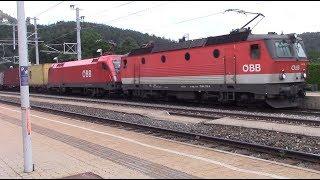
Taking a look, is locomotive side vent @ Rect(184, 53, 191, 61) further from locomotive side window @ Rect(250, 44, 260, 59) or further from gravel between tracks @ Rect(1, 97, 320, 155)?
gravel between tracks @ Rect(1, 97, 320, 155)

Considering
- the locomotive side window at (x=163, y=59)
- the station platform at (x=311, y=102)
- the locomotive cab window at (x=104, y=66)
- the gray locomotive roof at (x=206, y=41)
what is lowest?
the station platform at (x=311, y=102)

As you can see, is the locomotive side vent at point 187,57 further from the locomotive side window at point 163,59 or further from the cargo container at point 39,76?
the cargo container at point 39,76

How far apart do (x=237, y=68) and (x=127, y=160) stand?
36.4 ft

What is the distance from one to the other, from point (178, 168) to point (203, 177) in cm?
96

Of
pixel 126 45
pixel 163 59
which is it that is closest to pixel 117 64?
pixel 163 59

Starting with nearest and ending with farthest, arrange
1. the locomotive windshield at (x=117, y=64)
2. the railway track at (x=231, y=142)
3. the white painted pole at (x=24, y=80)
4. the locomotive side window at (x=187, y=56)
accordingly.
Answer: the white painted pole at (x=24, y=80)
the railway track at (x=231, y=142)
the locomotive side window at (x=187, y=56)
the locomotive windshield at (x=117, y=64)

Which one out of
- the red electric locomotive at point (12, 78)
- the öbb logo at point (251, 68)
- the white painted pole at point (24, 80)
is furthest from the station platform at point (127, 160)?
the red electric locomotive at point (12, 78)

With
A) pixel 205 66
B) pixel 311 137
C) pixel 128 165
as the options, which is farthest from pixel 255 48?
pixel 128 165

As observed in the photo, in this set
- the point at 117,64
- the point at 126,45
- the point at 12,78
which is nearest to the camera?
the point at 117,64

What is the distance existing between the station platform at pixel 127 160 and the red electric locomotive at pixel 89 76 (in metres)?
18.0

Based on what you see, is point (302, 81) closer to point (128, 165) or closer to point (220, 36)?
point (220, 36)

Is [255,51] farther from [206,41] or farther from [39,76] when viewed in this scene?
[39,76]

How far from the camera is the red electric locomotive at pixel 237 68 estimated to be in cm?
1856

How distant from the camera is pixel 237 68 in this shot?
19719mm
